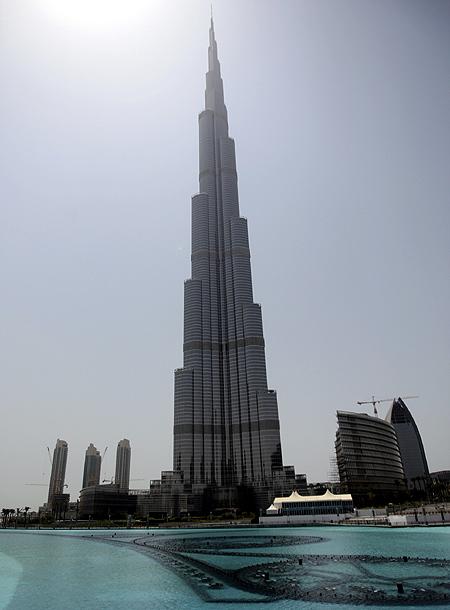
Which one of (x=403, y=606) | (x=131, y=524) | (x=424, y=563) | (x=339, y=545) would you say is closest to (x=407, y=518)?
(x=339, y=545)

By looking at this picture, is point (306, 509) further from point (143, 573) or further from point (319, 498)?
point (143, 573)

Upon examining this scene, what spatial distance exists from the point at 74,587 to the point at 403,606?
36140mm

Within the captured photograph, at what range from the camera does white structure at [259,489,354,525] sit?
571ft

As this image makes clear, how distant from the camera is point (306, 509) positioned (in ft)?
608

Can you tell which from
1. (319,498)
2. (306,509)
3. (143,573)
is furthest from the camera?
(319,498)

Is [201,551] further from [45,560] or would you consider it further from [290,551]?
[45,560]

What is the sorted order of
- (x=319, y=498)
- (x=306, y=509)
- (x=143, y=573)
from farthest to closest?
(x=319, y=498), (x=306, y=509), (x=143, y=573)

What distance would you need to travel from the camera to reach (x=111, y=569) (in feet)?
209

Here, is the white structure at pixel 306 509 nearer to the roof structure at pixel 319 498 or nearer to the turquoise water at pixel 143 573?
the roof structure at pixel 319 498

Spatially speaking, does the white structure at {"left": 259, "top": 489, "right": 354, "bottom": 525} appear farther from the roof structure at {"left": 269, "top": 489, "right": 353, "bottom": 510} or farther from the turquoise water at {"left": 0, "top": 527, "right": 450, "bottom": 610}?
the turquoise water at {"left": 0, "top": 527, "right": 450, "bottom": 610}

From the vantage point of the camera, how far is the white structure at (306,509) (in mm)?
174000

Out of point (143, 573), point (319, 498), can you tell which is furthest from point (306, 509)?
point (143, 573)

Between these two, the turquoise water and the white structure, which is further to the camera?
the white structure

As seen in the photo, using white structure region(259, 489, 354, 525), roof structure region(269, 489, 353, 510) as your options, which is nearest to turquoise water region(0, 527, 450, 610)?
Result: white structure region(259, 489, 354, 525)
